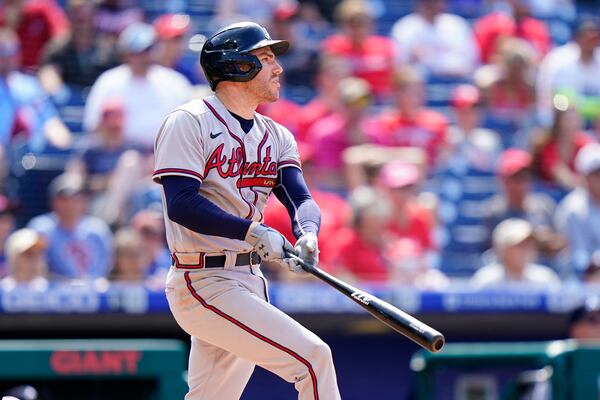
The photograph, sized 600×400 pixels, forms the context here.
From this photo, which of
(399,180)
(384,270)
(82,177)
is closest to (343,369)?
(384,270)

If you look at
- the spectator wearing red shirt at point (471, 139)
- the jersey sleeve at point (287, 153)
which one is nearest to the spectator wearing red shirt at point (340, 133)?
the spectator wearing red shirt at point (471, 139)

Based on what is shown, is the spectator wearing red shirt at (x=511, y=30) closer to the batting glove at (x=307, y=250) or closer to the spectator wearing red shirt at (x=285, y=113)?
the spectator wearing red shirt at (x=285, y=113)

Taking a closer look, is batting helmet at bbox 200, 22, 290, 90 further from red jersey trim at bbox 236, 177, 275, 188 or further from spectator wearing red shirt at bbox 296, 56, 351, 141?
Result: spectator wearing red shirt at bbox 296, 56, 351, 141

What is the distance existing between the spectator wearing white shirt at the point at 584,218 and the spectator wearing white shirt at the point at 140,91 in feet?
8.94

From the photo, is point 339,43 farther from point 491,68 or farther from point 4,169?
point 4,169

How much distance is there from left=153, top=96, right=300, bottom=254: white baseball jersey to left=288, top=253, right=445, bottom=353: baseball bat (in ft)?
1.18

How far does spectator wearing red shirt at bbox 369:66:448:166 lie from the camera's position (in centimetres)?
852

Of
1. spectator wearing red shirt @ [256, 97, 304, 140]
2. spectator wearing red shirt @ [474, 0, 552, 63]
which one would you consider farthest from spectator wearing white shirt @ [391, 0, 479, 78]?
spectator wearing red shirt @ [256, 97, 304, 140]

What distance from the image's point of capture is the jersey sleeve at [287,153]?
4.22 meters

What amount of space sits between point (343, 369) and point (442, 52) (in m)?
3.67

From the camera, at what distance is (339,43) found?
9.36m

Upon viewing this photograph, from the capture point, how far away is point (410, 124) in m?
8.62

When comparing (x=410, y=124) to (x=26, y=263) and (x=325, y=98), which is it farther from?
(x=26, y=263)

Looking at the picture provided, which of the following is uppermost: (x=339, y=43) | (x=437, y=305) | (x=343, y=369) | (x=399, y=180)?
(x=339, y=43)
